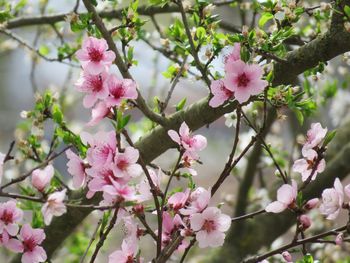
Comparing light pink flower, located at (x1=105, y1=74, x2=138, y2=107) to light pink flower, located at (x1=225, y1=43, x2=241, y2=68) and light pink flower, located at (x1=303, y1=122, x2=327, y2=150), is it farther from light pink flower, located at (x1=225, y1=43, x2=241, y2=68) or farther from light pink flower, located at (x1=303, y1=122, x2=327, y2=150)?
light pink flower, located at (x1=303, y1=122, x2=327, y2=150)

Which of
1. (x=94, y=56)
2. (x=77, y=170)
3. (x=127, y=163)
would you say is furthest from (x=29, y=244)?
(x=94, y=56)

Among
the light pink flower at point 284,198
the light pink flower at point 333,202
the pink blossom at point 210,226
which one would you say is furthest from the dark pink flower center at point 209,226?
the light pink flower at point 333,202

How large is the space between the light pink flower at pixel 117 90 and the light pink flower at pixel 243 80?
0.63ft

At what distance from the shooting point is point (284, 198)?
1.12 meters

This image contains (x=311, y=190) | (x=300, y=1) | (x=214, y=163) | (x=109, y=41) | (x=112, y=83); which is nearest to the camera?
(x=112, y=83)

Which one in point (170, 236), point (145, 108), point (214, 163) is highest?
point (214, 163)

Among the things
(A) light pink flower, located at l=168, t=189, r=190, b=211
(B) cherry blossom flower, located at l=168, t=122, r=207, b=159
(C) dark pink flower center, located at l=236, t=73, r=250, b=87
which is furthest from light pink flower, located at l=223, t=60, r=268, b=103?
(A) light pink flower, located at l=168, t=189, r=190, b=211

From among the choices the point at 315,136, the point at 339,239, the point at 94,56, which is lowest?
the point at 339,239

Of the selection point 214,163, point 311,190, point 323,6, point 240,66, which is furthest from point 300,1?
point 214,163

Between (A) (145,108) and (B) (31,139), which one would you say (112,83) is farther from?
(B) (31,139)

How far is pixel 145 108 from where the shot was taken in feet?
4.84

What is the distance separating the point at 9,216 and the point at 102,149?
0.23 metres

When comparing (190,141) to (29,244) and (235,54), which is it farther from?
(29,244)

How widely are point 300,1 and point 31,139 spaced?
0.85 meters
